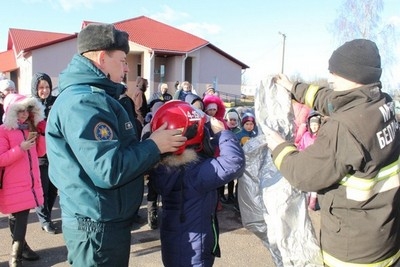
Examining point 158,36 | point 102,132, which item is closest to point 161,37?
point 158,36

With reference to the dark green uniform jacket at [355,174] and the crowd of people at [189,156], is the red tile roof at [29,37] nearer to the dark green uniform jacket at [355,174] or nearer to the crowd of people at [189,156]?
the crowd of people at [189,156]

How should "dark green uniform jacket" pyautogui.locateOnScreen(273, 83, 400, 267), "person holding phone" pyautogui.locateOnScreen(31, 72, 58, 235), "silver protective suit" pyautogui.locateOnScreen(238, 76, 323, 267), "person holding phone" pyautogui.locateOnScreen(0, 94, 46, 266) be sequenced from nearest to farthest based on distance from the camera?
"dark green uniform jacket" pyautogui.locateOnScreen(273, 83, 400, 267)
"silver protective suit" pyautogui.locateOnScreen(238, 76, 323, 267)
"person holding phone" pyautogui.locateOnScreen(0, 94, 46, 266)
"person holding phone" pyautogui.locateOnScreen(31, 72, 58, 235)

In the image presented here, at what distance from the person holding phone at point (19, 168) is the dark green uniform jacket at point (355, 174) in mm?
2940

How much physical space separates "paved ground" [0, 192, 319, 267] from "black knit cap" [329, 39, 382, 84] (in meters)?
2.80

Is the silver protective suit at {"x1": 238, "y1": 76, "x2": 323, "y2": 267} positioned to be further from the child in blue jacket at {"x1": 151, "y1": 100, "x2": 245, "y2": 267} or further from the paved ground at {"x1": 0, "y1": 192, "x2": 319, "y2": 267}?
the paved ground at {"x1": 0, "y1": 192, "x2": 319, "y2": 267}

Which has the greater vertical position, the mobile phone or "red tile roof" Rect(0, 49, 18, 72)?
"red tile roof" Rect(0, 49, 18, 72)

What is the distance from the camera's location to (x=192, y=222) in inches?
96.6

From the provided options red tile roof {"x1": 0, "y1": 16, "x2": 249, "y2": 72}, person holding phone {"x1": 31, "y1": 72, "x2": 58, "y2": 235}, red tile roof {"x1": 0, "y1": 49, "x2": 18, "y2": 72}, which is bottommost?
person holding phone {"x1": 31, "y1": 72, "x2": 58, "y2": 235}

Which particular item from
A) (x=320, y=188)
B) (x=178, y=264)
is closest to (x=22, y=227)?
(x=178, y=264)

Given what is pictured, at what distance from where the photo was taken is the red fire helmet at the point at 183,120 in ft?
7.24

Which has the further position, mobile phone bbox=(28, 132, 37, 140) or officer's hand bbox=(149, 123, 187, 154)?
mobile phone bbox=(28, 132, 37, 140)

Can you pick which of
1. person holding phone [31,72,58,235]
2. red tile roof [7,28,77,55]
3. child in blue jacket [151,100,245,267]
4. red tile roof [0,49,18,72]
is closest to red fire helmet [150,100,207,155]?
child in blue jacket [151,100,245,267]

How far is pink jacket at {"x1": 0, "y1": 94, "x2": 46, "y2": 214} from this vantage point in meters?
3.86

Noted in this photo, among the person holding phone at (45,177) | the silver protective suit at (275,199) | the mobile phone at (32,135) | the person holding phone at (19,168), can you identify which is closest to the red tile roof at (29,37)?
the person holding phone at (45,177)
